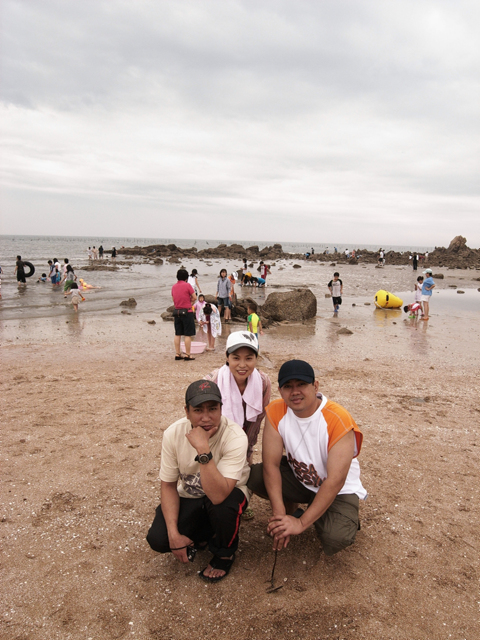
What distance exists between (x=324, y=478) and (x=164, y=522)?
109 centimetres

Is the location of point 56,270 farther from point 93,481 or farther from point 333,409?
point 333,409

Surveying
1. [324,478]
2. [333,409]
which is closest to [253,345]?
[333,409]

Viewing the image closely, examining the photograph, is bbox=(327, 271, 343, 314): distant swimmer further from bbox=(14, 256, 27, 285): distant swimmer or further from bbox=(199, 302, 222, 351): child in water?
bbox=(14, 256, 27, 285): distant swimmer

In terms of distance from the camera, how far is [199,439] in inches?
92.6

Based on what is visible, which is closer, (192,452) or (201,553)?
(192,452)

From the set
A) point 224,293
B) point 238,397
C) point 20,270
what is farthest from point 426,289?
point 20,270

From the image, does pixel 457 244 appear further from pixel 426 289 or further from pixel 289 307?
pixel 289 307

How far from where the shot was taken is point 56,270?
22.8 m

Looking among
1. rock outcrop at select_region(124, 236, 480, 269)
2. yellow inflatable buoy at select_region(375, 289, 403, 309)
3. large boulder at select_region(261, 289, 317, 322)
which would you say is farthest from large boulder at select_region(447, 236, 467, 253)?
large boulder at select_region(261, 289, 317, 322)

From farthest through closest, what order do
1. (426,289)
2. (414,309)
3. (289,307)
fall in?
1. (414,309)
2. (426,289)
3. (289,307)

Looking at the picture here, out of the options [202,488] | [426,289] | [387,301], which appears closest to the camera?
[202,488]

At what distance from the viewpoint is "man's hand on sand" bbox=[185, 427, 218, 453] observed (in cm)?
233

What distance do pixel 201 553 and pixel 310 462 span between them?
1019 mm

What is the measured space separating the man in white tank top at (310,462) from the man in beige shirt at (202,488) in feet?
0.86
